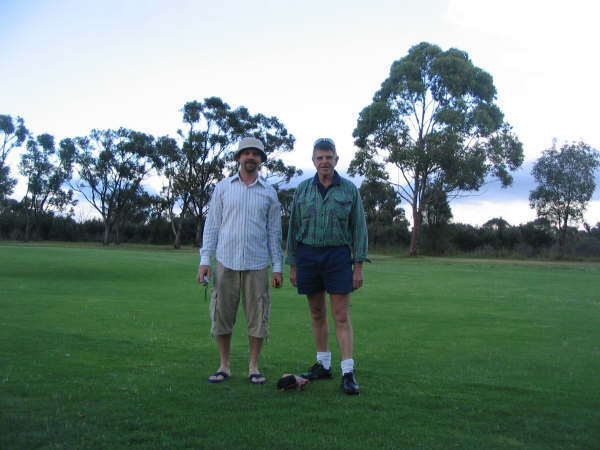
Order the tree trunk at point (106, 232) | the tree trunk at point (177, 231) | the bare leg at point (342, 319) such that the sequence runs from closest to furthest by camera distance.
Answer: the bare leg at point (342, 319) < the tree trunk at point (177, 231) < the tree trunk at point (106, 232)

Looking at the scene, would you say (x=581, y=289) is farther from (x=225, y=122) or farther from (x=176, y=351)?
(x=225, y=122)

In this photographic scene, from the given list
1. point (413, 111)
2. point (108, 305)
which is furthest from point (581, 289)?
point (413, 111)

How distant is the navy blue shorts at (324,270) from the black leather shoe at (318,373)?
0.65 metres

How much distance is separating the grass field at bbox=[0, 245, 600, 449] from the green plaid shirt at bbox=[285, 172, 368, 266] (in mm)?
1170

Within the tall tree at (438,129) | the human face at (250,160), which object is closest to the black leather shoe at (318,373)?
the human face at (250,160)

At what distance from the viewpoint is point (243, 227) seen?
4.61 metres

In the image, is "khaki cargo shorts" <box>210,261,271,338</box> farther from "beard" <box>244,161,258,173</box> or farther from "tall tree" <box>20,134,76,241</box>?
"tall tree" <box>20,134,76,241</box>

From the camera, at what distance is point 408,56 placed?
39.3 m

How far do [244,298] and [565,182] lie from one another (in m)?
39.5

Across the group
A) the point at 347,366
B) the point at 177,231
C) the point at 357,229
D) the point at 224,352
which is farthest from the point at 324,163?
the point at 177,231

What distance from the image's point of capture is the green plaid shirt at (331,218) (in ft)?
14.8

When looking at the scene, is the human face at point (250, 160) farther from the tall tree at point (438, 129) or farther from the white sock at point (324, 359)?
the tall tree at point (438, 129)

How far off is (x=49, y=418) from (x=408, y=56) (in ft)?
130

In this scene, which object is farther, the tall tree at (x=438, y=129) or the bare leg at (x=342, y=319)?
the tall tree at (x=438, y=129)
